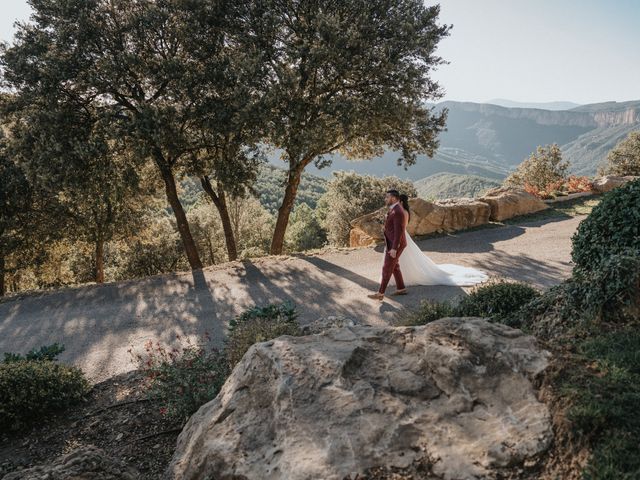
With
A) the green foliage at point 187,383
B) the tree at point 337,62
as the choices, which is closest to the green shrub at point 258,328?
the green foliage at point 187,383

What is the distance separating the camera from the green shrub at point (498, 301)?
708cm

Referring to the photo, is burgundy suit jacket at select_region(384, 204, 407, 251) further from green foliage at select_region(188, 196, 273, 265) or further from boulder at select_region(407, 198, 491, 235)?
green foliage at select_region(188, 196, 273, 265)

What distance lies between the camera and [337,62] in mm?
14438

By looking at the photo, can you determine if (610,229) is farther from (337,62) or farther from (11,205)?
(11,205)

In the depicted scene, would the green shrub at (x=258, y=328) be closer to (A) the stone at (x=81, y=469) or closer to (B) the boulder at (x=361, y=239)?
(A) the stone at (x=81, y=469)

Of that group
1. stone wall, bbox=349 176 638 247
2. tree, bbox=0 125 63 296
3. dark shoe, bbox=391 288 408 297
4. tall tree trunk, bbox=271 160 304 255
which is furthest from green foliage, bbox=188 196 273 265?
dark shoe, bbox=391 288 408 297

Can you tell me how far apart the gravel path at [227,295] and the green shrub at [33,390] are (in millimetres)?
1284

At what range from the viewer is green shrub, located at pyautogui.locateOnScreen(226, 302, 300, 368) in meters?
6.28

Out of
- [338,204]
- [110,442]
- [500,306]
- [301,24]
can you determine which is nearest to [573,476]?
[500,306]

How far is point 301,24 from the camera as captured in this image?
14875 millimetres

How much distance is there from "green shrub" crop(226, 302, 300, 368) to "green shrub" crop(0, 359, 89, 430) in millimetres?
2625

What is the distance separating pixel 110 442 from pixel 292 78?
12.4m

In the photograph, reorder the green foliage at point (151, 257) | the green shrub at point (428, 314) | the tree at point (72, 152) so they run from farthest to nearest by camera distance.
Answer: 1. the green foliage at point (151, 257)
2. the tree at point (72, 152)
3. the green shrub at point (428, 314)

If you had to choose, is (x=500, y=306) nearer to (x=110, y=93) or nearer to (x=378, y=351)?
(x=378, y=351)
